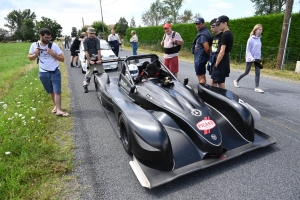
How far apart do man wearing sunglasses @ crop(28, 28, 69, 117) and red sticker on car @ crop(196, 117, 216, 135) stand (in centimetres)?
316

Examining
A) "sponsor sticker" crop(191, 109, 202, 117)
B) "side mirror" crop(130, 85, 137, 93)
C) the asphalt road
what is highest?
"side mirror" crop(130, 85, 137, 93)

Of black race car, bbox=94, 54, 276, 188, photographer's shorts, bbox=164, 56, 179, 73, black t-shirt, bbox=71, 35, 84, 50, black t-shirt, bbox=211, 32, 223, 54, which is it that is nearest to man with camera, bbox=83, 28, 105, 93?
photographer's shorts, bbox=164, 56, 179, 73

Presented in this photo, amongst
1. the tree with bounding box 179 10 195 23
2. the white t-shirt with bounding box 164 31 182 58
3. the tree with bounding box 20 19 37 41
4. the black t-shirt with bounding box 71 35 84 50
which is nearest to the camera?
the white t-shirt with bounding box 164 31 182 58

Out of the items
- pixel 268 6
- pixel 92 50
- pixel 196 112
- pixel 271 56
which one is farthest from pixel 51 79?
pixel 268 6

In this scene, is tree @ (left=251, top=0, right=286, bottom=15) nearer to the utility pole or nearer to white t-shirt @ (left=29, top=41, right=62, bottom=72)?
the utility pole

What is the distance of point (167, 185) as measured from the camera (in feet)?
8.23

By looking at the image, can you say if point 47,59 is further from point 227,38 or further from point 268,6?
point 268,6

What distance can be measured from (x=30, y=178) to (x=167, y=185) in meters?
1.68

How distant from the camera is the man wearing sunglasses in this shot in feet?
13.9

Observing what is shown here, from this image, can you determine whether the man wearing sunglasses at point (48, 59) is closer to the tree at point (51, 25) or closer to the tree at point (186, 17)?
the tree at point (186, 17)

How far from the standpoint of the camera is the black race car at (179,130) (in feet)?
8.14

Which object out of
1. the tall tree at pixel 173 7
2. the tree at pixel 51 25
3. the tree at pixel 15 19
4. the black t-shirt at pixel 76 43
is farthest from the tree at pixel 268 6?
the tree at pixel 15 19

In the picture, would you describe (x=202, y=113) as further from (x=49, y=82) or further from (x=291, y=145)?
(x=49, y=82)

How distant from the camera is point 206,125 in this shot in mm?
2850
